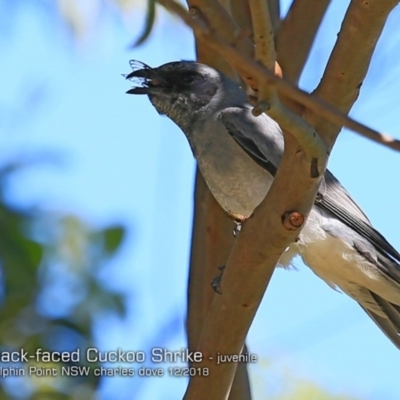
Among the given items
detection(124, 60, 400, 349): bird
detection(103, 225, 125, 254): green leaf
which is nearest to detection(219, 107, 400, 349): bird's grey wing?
detection(124, 60, 400, 349): bird

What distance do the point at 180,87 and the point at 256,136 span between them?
29.5 inches

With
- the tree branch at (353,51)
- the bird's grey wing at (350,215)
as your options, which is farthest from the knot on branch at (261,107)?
the bird's grey wing at (350,215)

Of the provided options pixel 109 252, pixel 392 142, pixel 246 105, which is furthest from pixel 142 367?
pixel 392 142

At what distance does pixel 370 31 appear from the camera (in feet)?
7.94

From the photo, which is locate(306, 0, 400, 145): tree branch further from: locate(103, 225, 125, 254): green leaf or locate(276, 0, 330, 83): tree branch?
locate(276, 0, 330, 83): tree branch

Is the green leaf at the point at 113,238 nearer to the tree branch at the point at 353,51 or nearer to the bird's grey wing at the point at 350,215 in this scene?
the bird's grey wing at the point at 350,215

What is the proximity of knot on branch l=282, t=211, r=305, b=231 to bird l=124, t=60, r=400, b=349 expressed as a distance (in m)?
1.30

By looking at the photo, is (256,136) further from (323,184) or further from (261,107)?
(261,107)

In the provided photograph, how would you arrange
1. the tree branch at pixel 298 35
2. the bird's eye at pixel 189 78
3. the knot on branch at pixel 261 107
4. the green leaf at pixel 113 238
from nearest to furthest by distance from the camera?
the knot on branch at pixel 261 107 → the green leaf at pixel 113 238 → the tree branch at pixel 298 35 → the bird's eye at pixel 189 78

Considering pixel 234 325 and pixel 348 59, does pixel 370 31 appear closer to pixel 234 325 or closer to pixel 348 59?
pixel 348 59

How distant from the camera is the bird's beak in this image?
438 centimetres

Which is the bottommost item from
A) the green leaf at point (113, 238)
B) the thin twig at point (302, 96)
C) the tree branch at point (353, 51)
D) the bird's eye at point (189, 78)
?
the thin twig at point (302, 96)

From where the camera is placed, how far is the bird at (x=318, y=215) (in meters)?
3.89

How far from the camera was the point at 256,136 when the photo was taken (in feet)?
13.0
